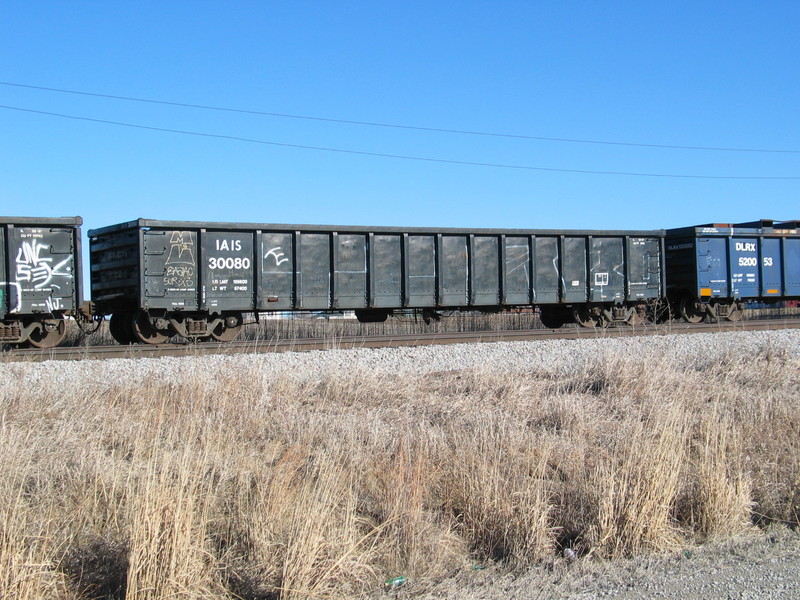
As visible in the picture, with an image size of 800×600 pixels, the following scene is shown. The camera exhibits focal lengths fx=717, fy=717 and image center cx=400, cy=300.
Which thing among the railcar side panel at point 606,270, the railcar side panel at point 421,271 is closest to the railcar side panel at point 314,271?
the railcar side panel at point 421,271

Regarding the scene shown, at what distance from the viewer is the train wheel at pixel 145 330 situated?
14.8 meters

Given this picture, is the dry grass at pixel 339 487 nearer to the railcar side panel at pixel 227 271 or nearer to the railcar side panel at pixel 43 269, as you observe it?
the railcar side panel at pixel 43 269

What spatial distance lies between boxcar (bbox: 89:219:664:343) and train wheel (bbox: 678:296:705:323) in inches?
74.3

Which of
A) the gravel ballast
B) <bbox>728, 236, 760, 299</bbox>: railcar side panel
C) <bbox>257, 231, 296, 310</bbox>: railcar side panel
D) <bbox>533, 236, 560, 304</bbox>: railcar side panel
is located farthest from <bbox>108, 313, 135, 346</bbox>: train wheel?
<bbox>728, 236, 760, 299</bbox>: railcar side panel

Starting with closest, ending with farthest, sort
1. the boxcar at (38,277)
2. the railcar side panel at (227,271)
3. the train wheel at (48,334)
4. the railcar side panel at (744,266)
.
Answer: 1. the boxcar at (38,277)
2. the train wheel at (48,334)
3. the railcar side panel at (227,271)
4. the railcar side panel at (744,266)

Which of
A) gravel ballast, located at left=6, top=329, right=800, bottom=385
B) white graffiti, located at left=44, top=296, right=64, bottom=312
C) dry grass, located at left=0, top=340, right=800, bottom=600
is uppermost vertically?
white graffiti, located at left=44, top=296, right=64, bottom=312

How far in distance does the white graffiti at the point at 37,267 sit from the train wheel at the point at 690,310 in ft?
55.6

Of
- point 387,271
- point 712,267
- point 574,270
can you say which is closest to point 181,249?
point 387,271

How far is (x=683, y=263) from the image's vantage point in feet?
71.1

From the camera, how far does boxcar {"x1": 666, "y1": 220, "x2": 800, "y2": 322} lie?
2133cm

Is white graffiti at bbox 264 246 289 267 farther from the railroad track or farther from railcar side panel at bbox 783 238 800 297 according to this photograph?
railcar side panel at bbox 783 238 800 297

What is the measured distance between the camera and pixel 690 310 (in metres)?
21.9

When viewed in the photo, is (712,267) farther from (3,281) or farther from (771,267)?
(3,281)

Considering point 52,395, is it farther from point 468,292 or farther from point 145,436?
point 468,292
